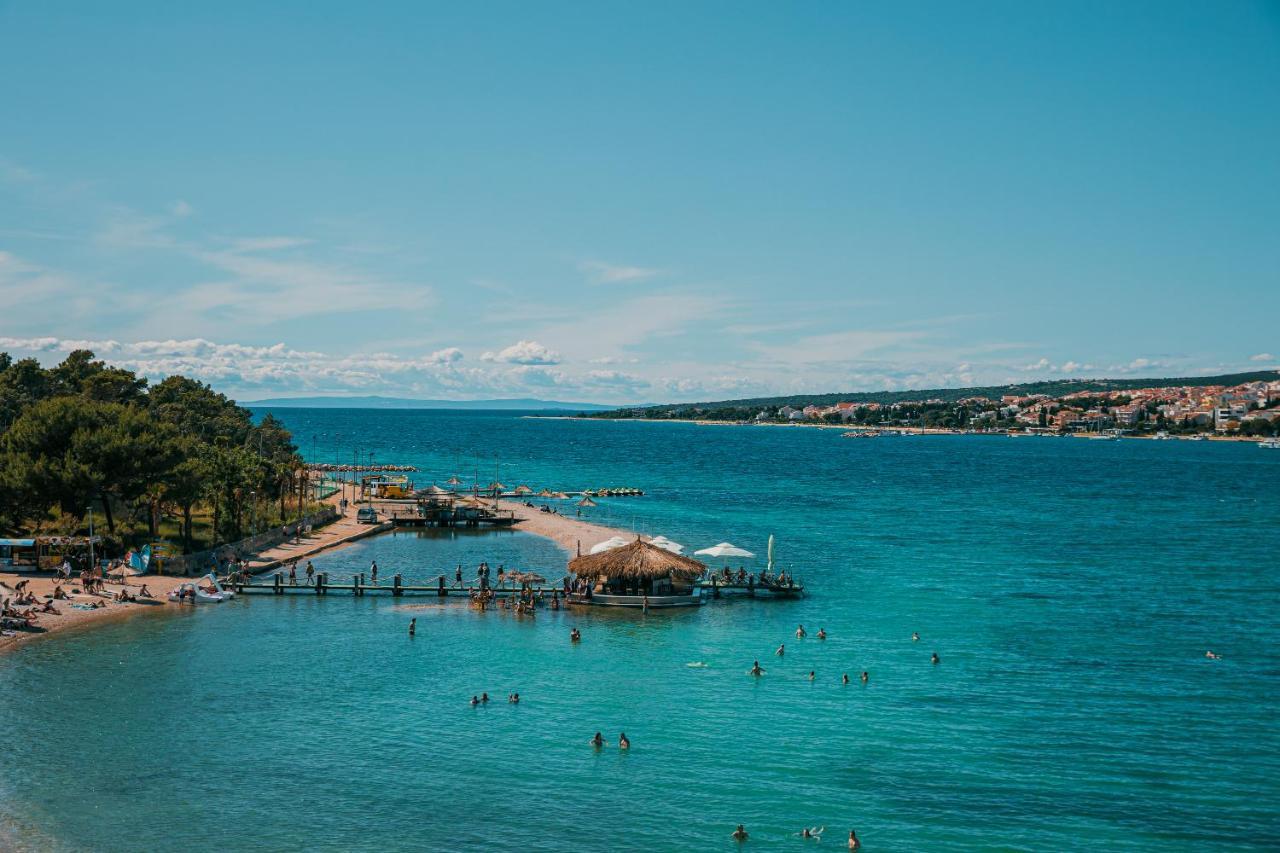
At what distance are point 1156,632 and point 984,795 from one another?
2185 cm

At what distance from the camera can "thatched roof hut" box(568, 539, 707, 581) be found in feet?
152

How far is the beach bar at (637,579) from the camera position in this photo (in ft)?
152

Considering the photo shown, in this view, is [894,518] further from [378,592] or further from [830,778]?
[830,778]

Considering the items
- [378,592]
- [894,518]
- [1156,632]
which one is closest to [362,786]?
[378,592]

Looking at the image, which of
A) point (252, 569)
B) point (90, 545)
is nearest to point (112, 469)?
point (90, 545)

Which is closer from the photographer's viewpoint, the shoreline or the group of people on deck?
the shoreline

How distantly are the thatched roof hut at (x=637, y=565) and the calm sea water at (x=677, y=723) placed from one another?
227 centimetres

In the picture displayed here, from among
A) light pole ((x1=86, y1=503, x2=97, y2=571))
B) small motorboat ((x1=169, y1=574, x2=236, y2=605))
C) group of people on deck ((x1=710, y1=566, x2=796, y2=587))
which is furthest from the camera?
group of people on deck ((x1=710, y1=566, x2=796, y2=587))

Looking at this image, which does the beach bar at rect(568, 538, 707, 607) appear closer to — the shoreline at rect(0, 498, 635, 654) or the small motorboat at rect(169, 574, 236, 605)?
the shoreline at rect(0, 498, 635, 654)

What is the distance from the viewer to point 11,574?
46062 mm

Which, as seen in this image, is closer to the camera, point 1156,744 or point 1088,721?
point 1156,744

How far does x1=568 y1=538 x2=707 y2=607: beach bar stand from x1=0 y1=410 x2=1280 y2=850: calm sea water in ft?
6.03

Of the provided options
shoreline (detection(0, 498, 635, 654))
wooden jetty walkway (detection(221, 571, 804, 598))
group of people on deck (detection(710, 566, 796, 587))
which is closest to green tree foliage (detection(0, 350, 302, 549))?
shoreline (detection(0, 498, 635, 654))

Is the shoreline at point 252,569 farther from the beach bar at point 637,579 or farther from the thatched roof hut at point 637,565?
the beach bar at point 637,579
